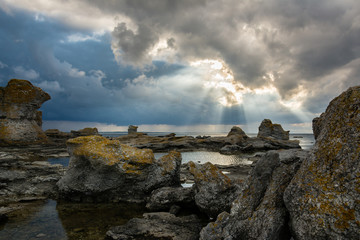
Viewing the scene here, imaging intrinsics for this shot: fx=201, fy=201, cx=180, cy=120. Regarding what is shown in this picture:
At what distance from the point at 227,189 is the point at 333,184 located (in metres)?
5.27

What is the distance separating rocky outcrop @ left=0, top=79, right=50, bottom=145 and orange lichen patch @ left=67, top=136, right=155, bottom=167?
42.3 meters

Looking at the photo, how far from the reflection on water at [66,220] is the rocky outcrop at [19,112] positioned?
143 feet

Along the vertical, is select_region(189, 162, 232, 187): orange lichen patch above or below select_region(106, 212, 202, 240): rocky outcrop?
above

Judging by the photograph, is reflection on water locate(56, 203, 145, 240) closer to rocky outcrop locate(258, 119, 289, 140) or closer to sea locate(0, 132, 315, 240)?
sea locate(0, 132, 315, 240)

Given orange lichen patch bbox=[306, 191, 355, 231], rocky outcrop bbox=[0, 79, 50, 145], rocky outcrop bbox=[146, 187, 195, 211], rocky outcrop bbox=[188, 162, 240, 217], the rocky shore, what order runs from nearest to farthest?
orange lichen patch bbox=[306, 191, 355, 231]
the rocky shore
rocky outcrop bbox=[188, 162, 240, 217]
rocky outcrop bbox=[146, 187, 195, 211]
rocky outcrop bbox=[0, 79, 50, 145]

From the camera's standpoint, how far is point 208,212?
9.22 m

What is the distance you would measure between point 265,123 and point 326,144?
9961 centimetres

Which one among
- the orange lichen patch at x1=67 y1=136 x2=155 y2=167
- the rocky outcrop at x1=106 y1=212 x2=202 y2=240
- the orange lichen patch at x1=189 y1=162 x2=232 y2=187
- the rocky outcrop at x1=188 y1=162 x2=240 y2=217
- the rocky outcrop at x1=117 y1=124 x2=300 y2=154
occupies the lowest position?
the rocky outcrop at x1=117 y1=124 x2=300 y2=154

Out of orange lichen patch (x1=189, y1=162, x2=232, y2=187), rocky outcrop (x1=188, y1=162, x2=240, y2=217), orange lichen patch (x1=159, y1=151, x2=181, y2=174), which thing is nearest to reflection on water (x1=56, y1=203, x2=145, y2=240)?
orange lichen patch (x1=159, y1=151, x2=181, y2=174)

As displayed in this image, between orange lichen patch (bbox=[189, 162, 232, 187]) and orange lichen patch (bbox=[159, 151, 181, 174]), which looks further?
orange lichen patch (bbox=[159, 151, 181, 174])

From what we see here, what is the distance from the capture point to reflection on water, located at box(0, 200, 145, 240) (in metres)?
7.54

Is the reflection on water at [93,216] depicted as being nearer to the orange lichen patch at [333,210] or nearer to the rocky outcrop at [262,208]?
the rocky outcrop at [262,208]

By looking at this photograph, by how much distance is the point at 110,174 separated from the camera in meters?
11.9

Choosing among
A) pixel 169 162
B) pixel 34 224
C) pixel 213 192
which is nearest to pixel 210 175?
pixel 213 192
